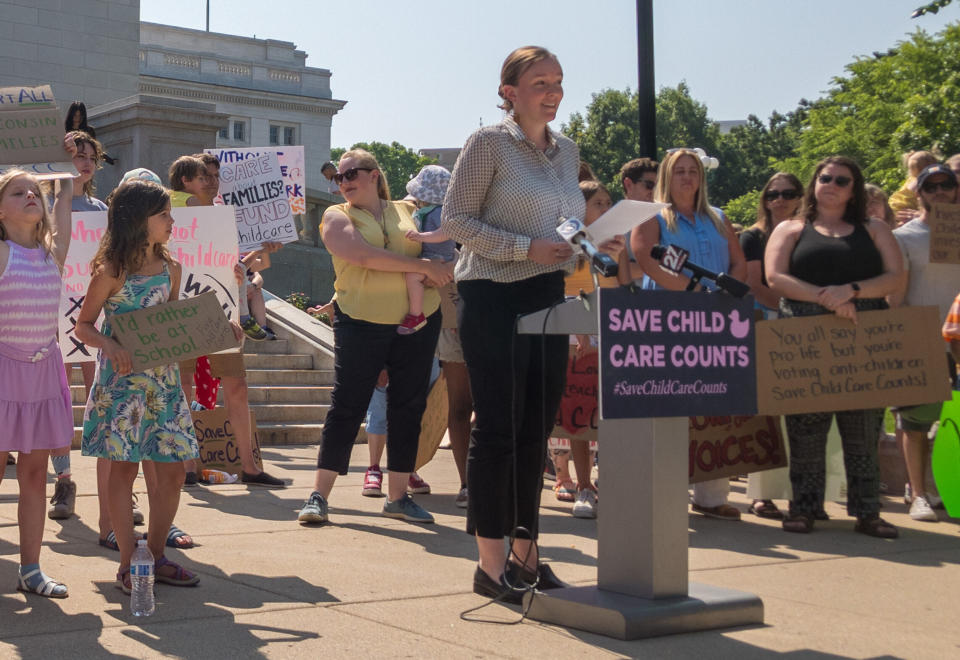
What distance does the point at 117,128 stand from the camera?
15633 mm

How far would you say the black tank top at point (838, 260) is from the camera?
6.76 metres

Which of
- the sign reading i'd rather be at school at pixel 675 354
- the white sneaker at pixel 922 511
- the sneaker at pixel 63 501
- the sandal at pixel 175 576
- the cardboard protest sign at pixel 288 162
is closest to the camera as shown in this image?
the sign reading i'd rather be at school at pixel 675 354

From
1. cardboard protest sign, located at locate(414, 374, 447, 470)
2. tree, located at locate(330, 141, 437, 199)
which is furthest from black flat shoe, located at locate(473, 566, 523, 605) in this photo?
tree, located at locate(330, 141, 437, 199)

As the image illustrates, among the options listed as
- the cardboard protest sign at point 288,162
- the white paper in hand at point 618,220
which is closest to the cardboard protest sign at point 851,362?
the white paper in hand at point 618,220

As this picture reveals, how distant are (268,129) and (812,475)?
74.6 metres

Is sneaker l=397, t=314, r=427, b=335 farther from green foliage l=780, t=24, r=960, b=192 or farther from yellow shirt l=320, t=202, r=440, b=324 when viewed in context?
green foliage l=780, t=24, r=960, b=192

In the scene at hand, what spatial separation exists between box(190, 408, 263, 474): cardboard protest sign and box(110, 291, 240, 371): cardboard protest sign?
3203mm

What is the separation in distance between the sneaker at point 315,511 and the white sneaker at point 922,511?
3.52 meters

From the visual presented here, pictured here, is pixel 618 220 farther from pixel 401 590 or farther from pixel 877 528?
pixel 877 528

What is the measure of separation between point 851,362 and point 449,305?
258 centimetres

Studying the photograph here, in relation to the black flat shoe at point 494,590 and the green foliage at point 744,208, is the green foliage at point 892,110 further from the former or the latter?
the black flat shoe at point 494,590

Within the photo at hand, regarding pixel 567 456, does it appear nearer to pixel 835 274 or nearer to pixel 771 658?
pixel 835 274

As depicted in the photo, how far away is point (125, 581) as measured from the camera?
15.7 ft

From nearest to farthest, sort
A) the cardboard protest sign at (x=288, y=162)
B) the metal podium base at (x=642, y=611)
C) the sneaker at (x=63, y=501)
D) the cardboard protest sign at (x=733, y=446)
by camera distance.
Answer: the metal podium base at (x=642, y=611) < the sneaker at (x=63, y=501) < the cardboard protest sign at (x=733, y=446) < the cardboard protest sign at (x=288, y=162)
